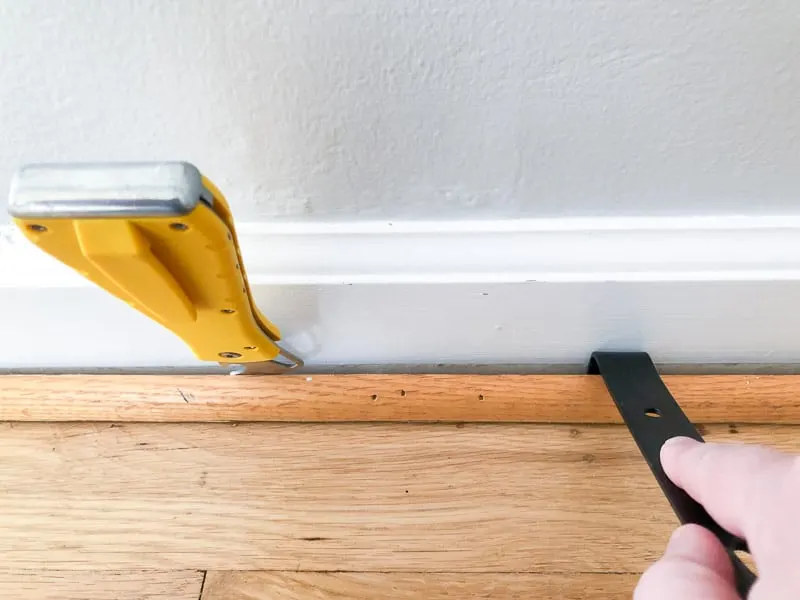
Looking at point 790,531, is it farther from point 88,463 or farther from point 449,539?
point 88,463

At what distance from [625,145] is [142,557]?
1.28 ft

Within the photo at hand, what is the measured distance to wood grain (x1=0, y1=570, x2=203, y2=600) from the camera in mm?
421

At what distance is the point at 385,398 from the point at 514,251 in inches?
5.8

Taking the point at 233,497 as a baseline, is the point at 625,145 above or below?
above

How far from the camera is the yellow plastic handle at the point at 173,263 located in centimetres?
29

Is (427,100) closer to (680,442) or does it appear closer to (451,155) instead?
(451,155)

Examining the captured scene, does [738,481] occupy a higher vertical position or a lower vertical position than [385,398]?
lower

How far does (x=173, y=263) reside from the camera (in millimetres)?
331

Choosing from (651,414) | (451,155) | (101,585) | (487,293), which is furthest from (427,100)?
(101,585)

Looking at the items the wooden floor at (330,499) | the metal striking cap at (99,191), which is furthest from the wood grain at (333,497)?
the metal striking cap at (99,191)

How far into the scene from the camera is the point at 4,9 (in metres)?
0.31

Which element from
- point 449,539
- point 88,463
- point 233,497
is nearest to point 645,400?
point 449,539

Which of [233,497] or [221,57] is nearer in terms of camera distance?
[221,57]

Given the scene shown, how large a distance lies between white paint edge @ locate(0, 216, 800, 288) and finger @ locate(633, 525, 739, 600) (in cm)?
16
